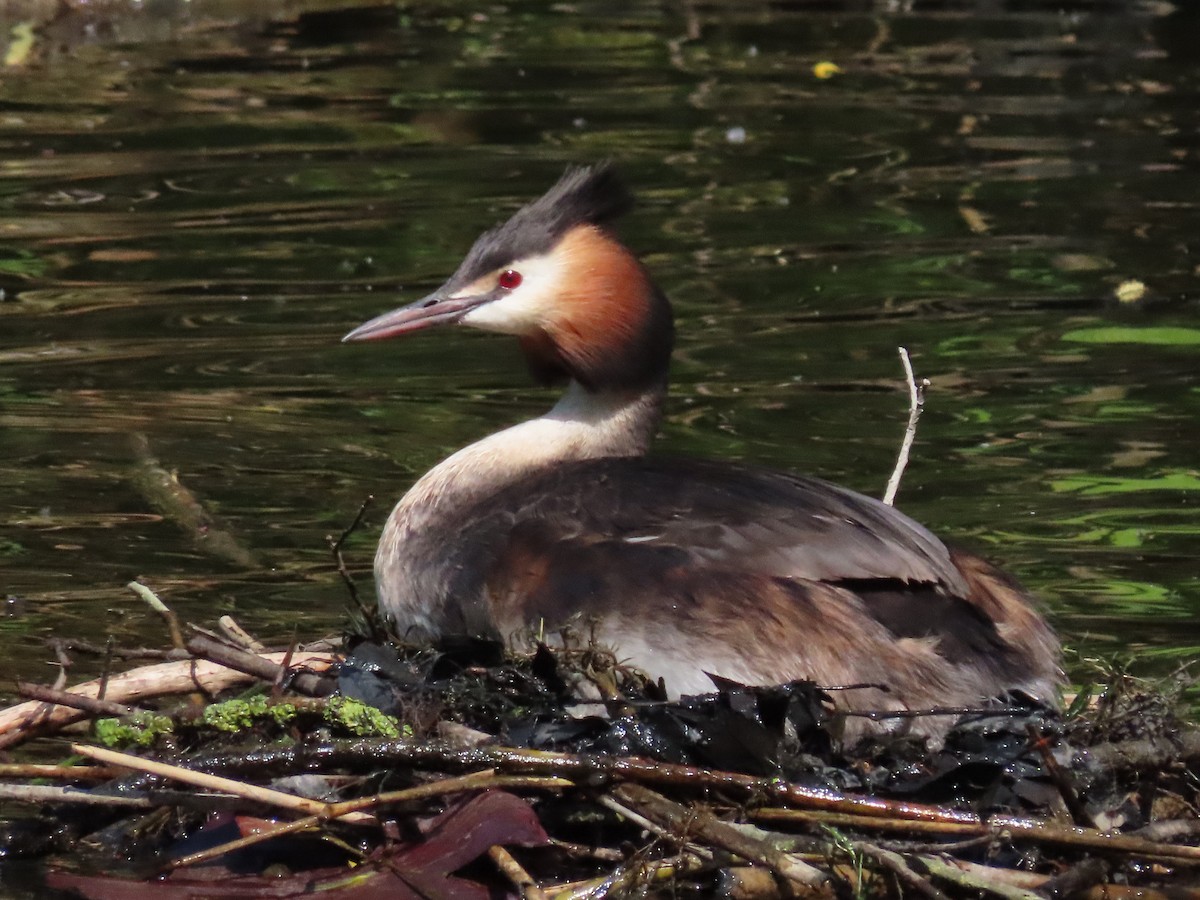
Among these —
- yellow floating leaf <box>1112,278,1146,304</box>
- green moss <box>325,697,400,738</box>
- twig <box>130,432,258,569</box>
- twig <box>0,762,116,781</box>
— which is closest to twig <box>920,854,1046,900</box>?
green moss <box>325,697,400,738</box>

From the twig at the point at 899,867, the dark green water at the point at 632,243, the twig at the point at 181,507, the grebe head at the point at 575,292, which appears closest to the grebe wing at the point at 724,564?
the grebe head at the point at 575,292

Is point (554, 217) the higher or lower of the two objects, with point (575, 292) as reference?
higher

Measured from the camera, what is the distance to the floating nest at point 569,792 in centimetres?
409

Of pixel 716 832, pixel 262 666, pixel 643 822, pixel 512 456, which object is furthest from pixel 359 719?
pixel 512 456

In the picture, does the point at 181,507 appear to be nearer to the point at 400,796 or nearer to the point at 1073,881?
the point at 400,796

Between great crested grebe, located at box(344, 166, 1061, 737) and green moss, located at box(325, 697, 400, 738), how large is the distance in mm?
484

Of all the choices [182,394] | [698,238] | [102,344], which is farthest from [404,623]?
[698,238]

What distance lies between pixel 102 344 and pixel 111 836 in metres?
5.04

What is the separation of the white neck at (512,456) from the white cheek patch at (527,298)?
0.23 m

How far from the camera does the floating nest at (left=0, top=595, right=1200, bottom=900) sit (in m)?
4.09

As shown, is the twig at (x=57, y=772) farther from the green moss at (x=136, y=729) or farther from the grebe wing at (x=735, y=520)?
the grebe wing at (x=735, y=520)

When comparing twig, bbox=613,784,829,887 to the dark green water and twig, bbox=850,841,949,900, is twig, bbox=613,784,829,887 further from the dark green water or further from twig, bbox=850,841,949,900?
the dark green water

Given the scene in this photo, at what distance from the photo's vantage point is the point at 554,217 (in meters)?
5.55

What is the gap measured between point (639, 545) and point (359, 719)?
759 millimetres
